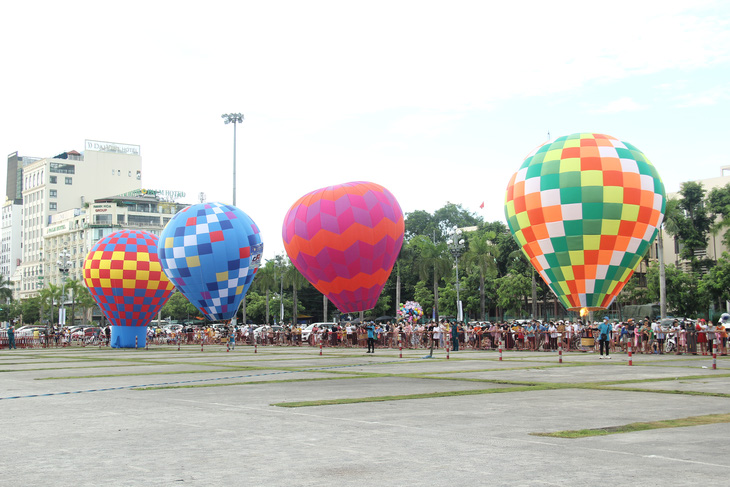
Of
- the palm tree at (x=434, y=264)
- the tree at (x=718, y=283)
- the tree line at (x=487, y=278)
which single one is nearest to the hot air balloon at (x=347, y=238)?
the tree line at (x=487, y=278)

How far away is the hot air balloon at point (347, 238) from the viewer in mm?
41031

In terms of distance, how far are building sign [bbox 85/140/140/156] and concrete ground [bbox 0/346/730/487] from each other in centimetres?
13766

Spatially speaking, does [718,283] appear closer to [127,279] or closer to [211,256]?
[211,256]

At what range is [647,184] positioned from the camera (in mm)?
33531

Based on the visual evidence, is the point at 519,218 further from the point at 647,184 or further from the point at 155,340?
the point at 155,340

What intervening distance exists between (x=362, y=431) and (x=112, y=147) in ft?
498

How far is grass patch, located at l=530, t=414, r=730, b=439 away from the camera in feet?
33.7

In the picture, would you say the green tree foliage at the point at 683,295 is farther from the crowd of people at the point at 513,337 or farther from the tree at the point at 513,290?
the crowd of people at the point at 513,337

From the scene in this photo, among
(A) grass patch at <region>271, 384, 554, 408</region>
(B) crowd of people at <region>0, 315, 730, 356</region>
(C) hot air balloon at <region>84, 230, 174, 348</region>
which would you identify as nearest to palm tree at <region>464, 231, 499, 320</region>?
(B) crowd of people at <region>0, 315, 730, 356</region>

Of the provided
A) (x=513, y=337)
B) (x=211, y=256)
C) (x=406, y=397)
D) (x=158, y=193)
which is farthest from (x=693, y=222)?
(x=158, y=193)

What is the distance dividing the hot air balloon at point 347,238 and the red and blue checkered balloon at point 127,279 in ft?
35.8

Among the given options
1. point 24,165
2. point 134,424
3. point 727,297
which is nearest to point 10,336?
point 134,424

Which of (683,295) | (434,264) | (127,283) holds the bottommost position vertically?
(683,295)

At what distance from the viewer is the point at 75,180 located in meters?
149
